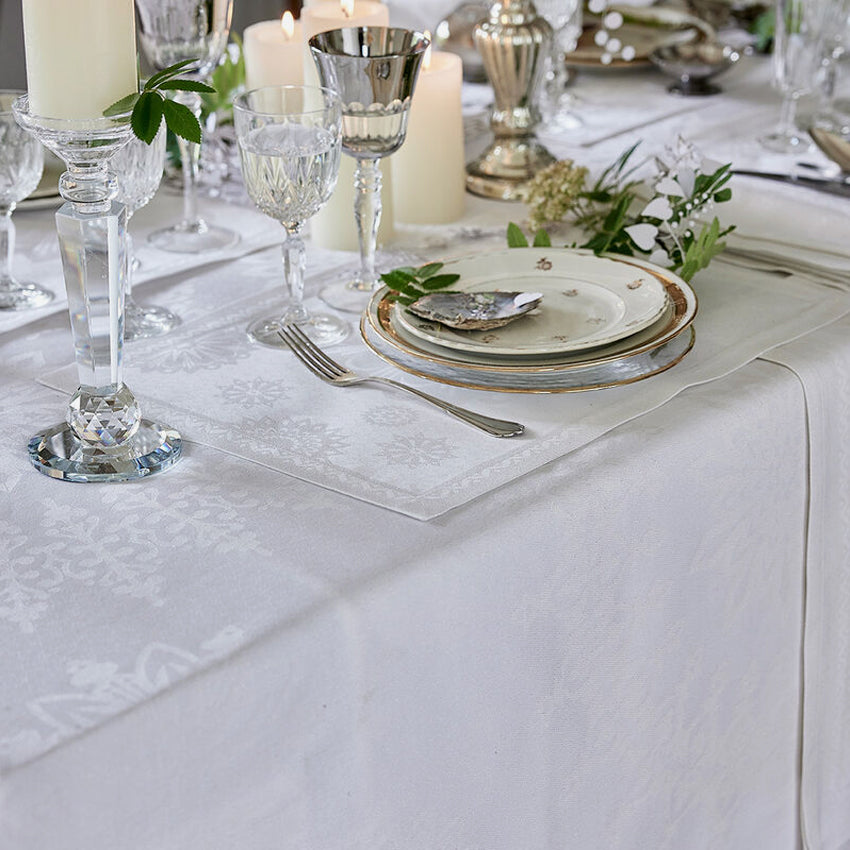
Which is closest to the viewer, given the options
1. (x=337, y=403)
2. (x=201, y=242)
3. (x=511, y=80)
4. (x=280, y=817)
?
(x=280, y=817)

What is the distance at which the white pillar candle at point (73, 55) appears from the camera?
665 mm

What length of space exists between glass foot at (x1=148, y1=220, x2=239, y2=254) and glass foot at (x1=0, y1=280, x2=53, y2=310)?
5.8 inches

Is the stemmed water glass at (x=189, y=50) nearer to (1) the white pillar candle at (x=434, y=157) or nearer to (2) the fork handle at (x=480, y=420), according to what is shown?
(1) the white pillar candle at (x=434, y=157)

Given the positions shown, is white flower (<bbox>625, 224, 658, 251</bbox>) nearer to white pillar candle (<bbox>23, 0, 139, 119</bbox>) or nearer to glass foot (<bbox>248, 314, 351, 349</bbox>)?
glass foot (<bbox>248, 314, 351, 349</bbox>)

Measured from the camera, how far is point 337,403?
33.2 inches

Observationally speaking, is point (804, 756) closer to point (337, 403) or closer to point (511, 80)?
point (337, 403)

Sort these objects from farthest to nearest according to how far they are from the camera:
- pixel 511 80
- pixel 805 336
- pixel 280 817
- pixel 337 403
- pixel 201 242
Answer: pixel 511 80 → pixel 201 242 → pixel 805 336 → pixel 337 403 → pixel 280 817

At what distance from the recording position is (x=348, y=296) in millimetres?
1040

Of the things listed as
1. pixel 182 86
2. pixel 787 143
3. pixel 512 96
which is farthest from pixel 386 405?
pixel 787 143

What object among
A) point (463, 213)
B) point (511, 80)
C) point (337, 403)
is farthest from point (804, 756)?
point (511, 80)

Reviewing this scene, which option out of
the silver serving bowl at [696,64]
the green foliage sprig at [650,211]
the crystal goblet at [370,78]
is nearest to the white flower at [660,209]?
the green foliage sprig at [650,211]

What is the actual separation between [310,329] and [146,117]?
0.31m

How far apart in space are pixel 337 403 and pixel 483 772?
0.87 feet

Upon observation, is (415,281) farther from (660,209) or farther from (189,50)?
(189,50)
